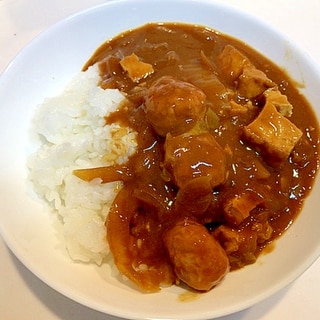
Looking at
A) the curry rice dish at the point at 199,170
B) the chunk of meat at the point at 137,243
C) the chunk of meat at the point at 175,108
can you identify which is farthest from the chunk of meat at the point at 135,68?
the chunk of meat at the point at 137,243

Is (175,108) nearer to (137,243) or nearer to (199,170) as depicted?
(199,170)

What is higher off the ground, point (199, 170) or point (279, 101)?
point (279, 101)

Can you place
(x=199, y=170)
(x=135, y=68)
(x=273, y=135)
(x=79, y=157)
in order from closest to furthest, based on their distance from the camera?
1. (x=199, y=170)
2. (x=273, y=135)
3. (x=79, y=157)
4. (x=135, y=68)

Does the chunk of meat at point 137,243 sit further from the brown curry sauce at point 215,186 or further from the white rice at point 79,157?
the white rice at point 79,157

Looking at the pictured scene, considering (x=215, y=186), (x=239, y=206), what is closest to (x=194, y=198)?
(x=215, y=186)

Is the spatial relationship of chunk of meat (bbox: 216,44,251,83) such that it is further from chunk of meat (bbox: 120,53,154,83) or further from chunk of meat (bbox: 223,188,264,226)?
chunk of meat (bbox: 223,188,264,226)

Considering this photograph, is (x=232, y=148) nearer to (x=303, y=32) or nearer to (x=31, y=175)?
(x=31, y=175)
